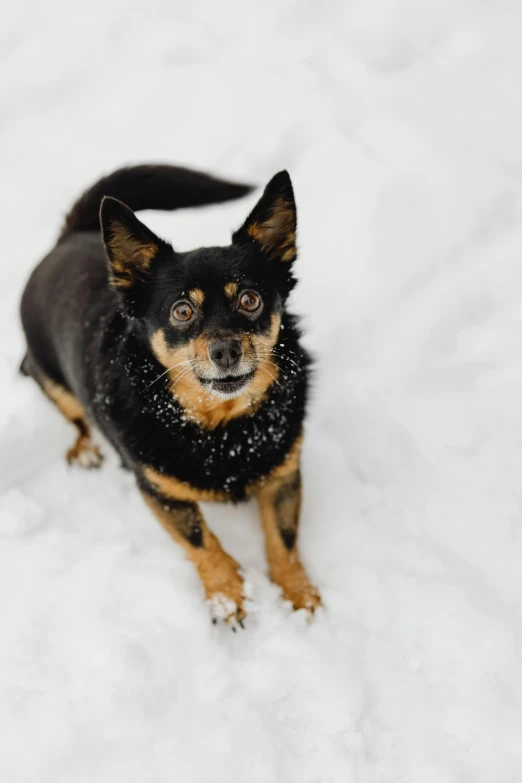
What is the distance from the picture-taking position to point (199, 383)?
2.38m

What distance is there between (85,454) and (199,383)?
3.99 feet

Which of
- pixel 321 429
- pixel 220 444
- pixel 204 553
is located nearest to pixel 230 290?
pixel 220 444

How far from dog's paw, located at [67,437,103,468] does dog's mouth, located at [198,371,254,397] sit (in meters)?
1.22

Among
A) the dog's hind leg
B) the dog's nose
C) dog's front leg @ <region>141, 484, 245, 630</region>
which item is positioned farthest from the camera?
the dog's hind leg

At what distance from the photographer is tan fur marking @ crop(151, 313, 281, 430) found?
2307 millimetres

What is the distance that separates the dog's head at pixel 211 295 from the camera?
227 cm

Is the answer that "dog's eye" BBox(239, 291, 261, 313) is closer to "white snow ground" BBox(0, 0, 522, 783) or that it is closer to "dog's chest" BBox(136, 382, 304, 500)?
"dog's chest" BBox(136, 382, 304, 500)

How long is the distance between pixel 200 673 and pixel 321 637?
0.51 metres

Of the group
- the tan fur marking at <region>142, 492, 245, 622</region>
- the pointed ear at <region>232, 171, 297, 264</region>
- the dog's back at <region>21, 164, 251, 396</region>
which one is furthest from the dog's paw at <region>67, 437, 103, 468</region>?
the pointed ear at <region>232, 171, 297, 264</region>

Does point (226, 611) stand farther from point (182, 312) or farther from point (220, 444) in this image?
point (182, 312)

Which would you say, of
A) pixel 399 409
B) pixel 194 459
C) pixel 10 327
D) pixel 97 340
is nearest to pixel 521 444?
pixel 399 409

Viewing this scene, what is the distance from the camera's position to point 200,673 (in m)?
2.50

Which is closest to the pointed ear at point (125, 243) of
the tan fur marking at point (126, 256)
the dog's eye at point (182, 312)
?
the tan fur marking at point (126, 256)

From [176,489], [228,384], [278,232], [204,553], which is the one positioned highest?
[278,232]
